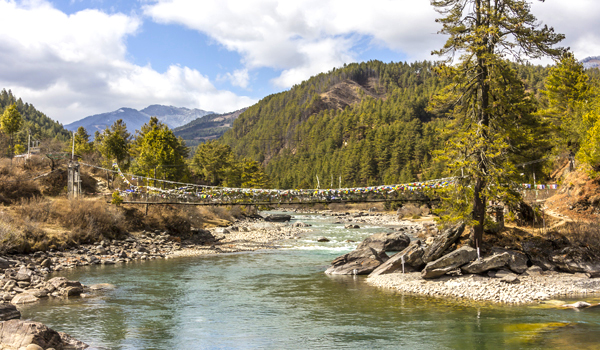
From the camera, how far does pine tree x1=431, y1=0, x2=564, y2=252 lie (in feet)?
53.8

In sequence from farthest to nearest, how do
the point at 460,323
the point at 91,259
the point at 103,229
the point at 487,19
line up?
the point at 103,229
the point at 91,259
the point at 487,19
the point at 460,323

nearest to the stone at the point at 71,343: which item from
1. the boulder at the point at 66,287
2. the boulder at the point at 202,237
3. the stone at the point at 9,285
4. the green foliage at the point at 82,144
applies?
the boulder at the point at 66,287

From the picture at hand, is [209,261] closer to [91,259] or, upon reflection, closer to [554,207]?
[91,259]

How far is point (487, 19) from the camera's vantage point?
56.4ft

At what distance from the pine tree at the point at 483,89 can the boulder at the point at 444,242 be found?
0.82m

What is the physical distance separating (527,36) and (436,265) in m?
10.2

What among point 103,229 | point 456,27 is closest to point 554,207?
point 456,27

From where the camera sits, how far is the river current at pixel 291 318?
10102 mm

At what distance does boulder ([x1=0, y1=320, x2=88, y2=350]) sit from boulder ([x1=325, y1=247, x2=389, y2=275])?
493 inches

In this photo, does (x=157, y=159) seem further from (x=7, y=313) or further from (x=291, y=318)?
(x=291, y=318)

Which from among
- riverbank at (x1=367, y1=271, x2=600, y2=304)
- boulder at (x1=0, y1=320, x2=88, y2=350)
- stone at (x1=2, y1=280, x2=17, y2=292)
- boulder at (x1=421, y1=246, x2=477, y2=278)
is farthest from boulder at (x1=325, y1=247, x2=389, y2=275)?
boulder at (x1=0, y1=320, x2=88, y2=350)

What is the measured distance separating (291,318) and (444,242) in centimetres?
808

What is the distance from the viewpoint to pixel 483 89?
57.2 feet

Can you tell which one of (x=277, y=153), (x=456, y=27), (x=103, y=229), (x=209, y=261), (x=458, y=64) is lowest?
(x=209, y=261)
